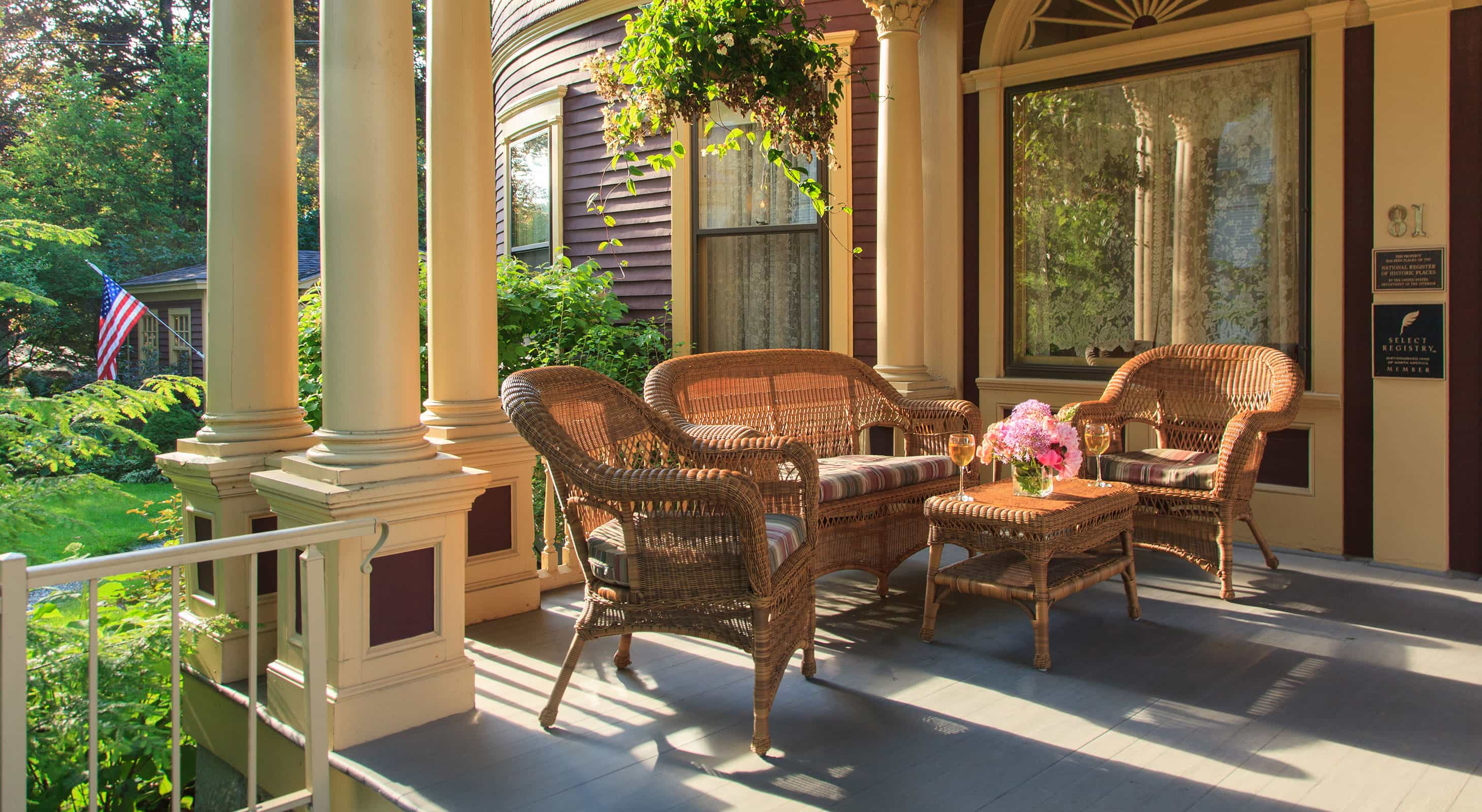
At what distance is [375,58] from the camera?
254cm

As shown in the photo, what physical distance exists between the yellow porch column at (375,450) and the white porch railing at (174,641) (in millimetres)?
105

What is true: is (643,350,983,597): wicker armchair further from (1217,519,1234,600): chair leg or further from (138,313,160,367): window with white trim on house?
(138,313,160,367): window with white trim on house

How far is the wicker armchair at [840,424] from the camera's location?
3488 millimetres

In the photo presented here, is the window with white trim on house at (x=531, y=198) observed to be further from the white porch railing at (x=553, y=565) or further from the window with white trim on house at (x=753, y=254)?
the white porch railing at (x=553, y=565)

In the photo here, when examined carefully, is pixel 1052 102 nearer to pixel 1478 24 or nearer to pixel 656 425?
pixel 1478 24

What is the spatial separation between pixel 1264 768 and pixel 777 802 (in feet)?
3.66

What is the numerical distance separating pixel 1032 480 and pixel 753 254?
3.29 meters

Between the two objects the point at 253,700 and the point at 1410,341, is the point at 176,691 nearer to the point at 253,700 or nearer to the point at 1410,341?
the point at 253,700

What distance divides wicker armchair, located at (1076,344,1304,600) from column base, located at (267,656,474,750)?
99.0 inches

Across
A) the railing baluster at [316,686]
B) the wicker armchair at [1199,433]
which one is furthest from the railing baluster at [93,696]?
the wicker armchair at [1199,433]

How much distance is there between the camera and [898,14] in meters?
5.02

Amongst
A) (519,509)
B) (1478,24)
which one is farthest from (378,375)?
(1478,24)

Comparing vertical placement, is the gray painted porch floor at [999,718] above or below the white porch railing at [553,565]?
below

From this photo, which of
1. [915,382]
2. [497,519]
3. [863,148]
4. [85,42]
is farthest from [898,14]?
[85,42]
